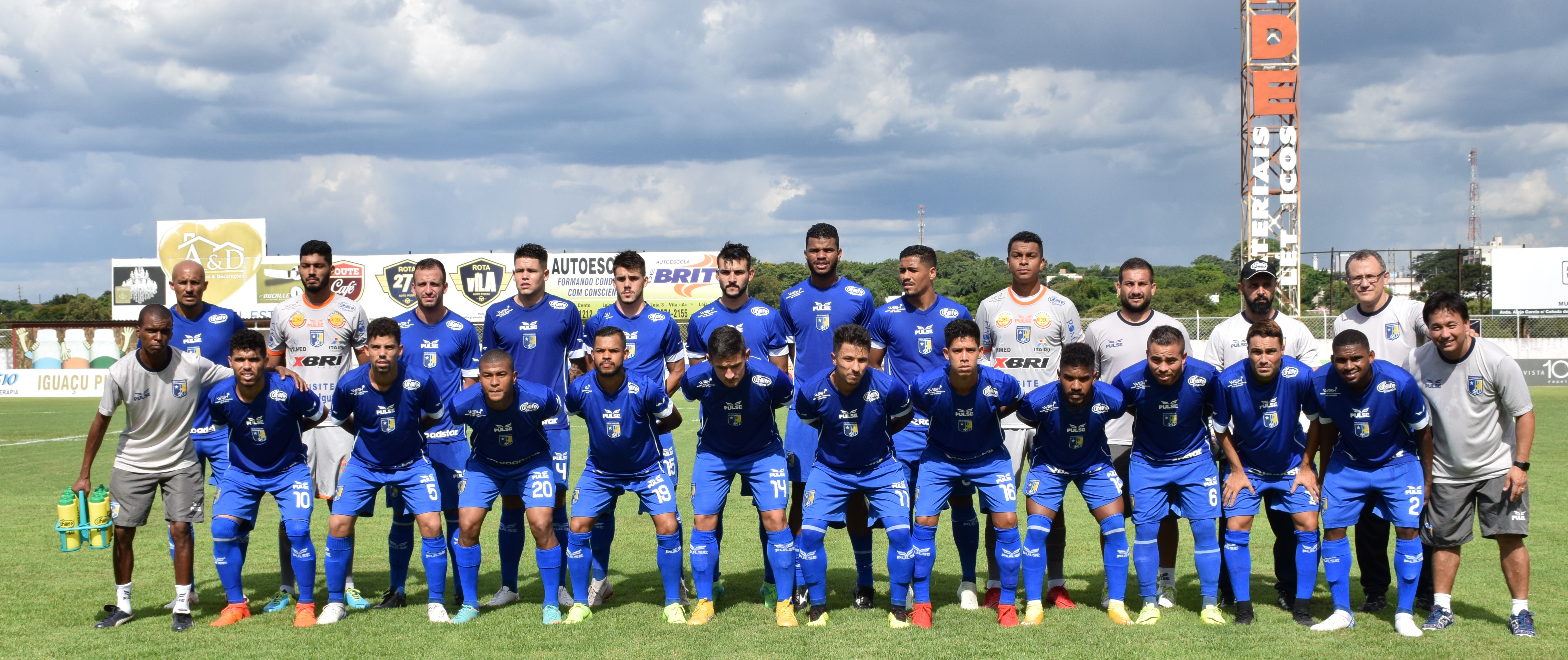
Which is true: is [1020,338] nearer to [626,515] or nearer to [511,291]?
[626,515]

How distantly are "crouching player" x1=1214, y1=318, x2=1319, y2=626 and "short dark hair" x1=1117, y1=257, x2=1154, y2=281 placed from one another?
717 millimetres

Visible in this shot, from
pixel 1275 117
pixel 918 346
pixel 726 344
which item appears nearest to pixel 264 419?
pixel 726 344

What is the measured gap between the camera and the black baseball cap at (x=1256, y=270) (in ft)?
21.6

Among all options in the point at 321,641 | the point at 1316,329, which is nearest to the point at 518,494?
the point at 321,641

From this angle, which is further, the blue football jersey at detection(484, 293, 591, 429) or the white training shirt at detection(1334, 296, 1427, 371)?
the blue football jersey at detection(484, 293, 591, 429)

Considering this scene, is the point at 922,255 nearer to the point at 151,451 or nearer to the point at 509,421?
the point at 509,421

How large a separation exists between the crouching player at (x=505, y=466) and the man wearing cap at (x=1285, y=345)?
3883 mm

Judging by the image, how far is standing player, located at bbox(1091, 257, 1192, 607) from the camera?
6.44m

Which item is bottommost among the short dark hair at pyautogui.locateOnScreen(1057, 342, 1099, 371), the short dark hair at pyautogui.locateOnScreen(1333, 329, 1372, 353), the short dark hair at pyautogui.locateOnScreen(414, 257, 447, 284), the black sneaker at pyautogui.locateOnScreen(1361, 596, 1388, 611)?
the black sneaker at pyautogui.locateOnScreen(1361, 596, 1388, 611)

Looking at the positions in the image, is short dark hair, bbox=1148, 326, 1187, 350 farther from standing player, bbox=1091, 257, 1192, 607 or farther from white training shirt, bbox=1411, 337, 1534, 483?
white training shirt, bbox=1411, 337, 1534, 483

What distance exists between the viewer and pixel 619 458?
6.27 metres

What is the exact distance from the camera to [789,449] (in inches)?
269

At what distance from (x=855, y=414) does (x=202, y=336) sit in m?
4.17

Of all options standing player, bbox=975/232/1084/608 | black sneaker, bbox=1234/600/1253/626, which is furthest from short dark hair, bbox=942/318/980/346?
black sneaker, bbox=1234/600/1253/626
